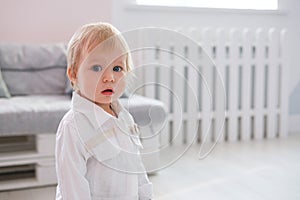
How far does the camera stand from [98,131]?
772 mm

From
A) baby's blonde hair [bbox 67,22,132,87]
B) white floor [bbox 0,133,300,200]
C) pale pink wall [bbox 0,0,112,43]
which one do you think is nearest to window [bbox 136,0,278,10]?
pale pink wall [bbox 0,0,112,43]

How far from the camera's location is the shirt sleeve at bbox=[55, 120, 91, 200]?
0.77 metres

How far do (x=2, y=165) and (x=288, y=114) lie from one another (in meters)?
1.84

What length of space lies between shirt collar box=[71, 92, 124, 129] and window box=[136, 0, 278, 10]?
1.74 meters

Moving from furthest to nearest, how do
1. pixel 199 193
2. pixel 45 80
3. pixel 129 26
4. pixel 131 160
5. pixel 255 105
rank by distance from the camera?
pixel 255 105 < pixel 129 26 < pixel 45 80 < pixel 199 193 < pixel 131 160

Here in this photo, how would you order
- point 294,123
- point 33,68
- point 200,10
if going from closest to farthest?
point 33,68, point 200,10, point 294,123

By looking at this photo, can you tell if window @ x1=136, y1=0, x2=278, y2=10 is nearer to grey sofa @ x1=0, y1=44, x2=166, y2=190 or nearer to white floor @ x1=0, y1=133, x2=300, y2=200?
grey sofa @ x1=0, y1=44, x2=166, y2=190

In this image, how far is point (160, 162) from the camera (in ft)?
2.55

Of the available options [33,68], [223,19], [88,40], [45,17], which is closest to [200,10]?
[223,19]

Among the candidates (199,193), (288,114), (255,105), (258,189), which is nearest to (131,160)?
(199,193)

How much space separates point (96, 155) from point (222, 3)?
2095 mm

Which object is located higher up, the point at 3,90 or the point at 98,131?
the point at 98,131

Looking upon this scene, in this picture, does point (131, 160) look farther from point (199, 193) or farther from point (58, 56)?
point (58, 56)

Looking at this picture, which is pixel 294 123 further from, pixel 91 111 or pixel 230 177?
pixel 91 111
